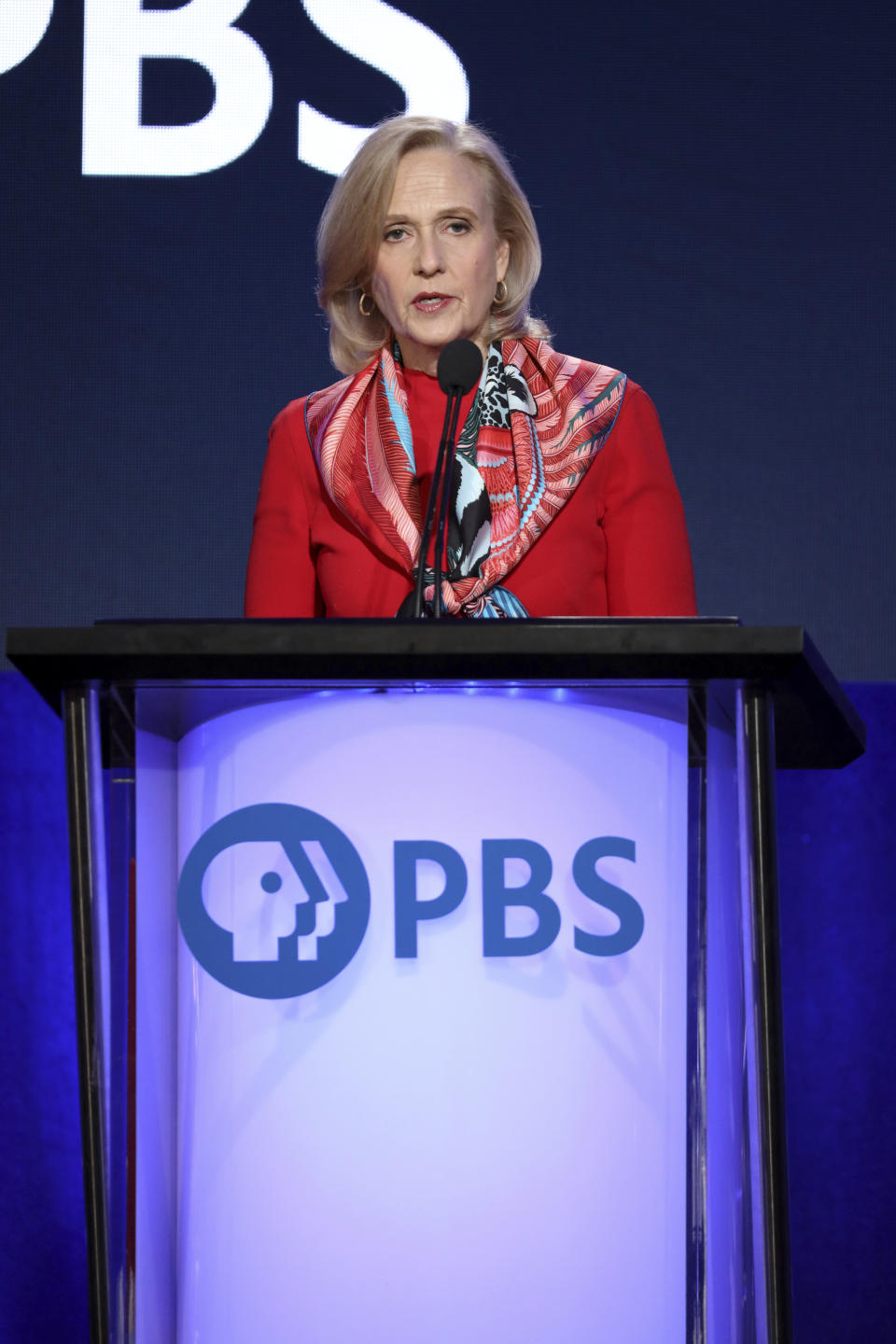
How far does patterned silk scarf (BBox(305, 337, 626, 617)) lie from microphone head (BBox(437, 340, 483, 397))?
1.08 ft

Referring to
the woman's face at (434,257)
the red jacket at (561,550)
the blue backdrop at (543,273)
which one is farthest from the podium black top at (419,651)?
the blue backdrop at (543,273)

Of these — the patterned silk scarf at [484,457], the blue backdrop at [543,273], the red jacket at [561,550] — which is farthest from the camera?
the blue backdrop at [543,273]

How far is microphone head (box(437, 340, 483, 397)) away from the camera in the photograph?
4.20 ft

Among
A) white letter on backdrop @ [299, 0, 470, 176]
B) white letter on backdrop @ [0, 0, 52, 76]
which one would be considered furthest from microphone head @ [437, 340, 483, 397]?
white letter on backdrop @ [0, 0, 52, 76]

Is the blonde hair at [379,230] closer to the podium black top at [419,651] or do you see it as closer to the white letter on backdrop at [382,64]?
the white letter on backdrop at [382,64]

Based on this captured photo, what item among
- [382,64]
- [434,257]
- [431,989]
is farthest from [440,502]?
[382,64]

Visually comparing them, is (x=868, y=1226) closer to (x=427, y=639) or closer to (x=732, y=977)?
(x=732, y=977)

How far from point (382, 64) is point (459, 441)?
1280 millimetres

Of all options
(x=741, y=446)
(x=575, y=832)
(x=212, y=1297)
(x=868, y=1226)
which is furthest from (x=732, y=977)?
(x=741, y=446)

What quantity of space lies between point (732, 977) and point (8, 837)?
133 cm

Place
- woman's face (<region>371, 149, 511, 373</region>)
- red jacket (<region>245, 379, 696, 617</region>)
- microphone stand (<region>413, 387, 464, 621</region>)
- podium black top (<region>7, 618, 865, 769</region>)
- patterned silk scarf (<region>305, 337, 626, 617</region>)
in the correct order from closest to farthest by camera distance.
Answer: podium black top (<region>7, 618, 865, 769</region>), microphone stand (<region>413, 387, 464, 621</region>), patterned silk scarf (<region>305, 337, 626, 617</region>), red jacket (<region>245, 379, 696, 617</region>), woman's face (<region>371, 149, 511, 373</region>)

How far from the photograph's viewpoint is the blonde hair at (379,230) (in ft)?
6.10

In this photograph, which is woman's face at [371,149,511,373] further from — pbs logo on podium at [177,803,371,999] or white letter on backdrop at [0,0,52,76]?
white letter on backdrop at [0,0,52,76]

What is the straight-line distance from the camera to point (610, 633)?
40.1 inches
